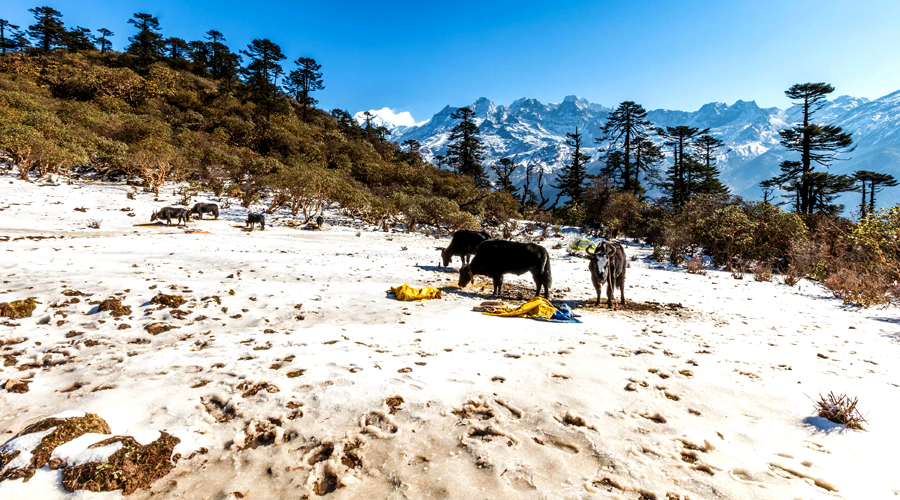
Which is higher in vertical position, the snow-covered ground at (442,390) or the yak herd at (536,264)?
the yak herd at (536,264)

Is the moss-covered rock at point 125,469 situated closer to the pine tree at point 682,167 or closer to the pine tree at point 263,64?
the pine tree at point 682,167

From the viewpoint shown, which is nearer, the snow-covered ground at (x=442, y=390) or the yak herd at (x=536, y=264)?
the snow-covered ground at (x=442, y=390)

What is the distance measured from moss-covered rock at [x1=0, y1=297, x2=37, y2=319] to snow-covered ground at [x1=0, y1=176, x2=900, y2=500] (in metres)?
0.18

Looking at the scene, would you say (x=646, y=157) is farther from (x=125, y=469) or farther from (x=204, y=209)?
(x=125, y=469)

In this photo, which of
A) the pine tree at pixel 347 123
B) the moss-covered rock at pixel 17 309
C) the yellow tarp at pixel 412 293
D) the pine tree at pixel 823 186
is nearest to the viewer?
the moss-covered rock at pixel 17 309

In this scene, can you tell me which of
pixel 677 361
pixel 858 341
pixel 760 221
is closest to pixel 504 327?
pixel 677 361

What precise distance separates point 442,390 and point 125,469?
234 cm

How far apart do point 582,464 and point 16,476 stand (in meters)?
3.51

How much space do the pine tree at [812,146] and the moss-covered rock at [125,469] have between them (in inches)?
1573

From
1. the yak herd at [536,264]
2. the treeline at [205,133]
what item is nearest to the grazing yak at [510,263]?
the yak herd at [536,264]

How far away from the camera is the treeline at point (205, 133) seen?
933 inches

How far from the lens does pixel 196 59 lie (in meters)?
65.1

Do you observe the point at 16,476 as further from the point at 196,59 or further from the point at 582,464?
the point at 196,59

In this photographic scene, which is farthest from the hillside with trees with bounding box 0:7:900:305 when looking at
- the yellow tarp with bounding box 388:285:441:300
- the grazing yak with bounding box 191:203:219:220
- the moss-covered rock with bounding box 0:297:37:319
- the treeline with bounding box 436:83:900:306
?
the moss-covered rock with bounding box 0:297:37:319
